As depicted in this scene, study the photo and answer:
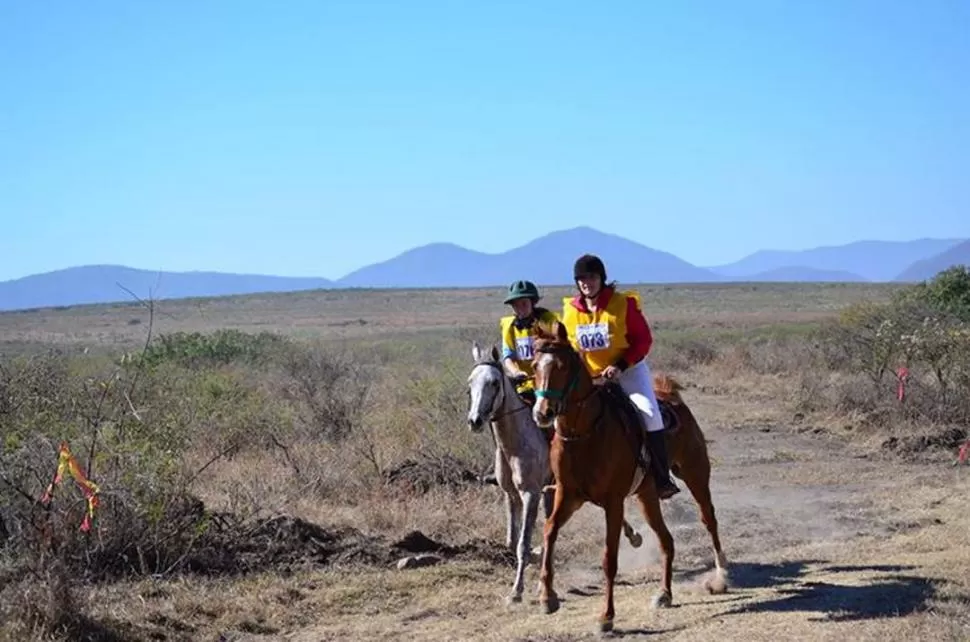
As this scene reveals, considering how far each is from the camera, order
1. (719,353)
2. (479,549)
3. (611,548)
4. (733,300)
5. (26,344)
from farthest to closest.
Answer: (733,300), (26,344), (719,353), (479,549), (611,548)

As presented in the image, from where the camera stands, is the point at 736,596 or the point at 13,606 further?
the point at 736,596

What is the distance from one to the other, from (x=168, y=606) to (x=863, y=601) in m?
5.25

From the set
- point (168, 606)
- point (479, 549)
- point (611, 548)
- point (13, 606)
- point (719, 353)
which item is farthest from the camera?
point (719, 353)

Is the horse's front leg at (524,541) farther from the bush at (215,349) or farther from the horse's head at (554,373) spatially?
the bush at (215,349)

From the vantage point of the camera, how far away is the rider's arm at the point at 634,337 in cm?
855

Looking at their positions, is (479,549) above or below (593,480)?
below

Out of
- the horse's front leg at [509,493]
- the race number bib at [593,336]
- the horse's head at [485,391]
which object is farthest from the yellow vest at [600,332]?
the horse's front leg at [509,493]

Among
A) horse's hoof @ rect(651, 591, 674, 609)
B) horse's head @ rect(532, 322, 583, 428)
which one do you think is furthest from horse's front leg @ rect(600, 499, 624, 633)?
horse's head @ rect(532, 322, 583, 428)

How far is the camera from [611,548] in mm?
7879

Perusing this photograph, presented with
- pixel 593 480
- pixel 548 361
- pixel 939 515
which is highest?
pixel 548 361

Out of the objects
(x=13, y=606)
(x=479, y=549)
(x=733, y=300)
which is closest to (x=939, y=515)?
(x=479, y=549)

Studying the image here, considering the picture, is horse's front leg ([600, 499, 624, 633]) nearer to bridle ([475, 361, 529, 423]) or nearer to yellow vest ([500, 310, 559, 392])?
bridle ([475, 361, 529, 423])

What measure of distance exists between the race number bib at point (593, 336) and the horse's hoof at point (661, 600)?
1.94 m

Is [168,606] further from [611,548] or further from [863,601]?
[863,601]
